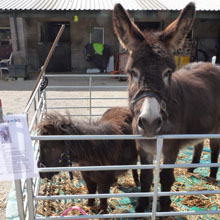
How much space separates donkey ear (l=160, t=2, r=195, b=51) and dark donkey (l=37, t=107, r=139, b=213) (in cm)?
126

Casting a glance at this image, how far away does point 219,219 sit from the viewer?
9.36ft

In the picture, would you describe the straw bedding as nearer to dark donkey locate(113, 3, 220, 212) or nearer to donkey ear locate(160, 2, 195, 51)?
dark donkey locate(113, 3, 220, 212)

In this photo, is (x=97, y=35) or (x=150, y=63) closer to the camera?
(x=150, y=63)

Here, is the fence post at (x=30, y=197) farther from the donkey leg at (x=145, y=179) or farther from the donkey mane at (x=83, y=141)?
the donkey leg at (x=145, y=179)

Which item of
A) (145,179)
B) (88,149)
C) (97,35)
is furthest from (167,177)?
(97,35)

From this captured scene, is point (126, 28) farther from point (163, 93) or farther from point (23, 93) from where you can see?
point (23, 93)

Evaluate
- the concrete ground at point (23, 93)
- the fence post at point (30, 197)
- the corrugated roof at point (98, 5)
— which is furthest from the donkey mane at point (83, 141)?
the corrugated roof at point (98, 5)

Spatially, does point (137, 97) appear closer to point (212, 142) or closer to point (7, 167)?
point (7, 167)

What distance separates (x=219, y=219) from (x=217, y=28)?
45.8 feet

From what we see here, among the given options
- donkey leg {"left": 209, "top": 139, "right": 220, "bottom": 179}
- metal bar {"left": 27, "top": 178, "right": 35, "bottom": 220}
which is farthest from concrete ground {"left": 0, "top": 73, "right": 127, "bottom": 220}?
metal bar {"left": 27, "top": 178, "right": 35, "bottom": 220}

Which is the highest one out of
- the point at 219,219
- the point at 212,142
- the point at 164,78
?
the point at 164,78

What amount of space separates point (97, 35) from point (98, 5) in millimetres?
2018

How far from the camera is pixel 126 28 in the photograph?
219 centimetres

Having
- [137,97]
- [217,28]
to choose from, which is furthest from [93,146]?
[217,28]
